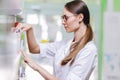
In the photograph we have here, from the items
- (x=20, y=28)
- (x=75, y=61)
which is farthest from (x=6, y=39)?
(x=75, y=61)

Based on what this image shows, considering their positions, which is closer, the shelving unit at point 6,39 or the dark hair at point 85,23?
the shelving unit at point 6,39

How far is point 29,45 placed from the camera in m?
1.57

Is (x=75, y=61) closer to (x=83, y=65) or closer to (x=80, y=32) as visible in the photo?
(x=83, y=65)

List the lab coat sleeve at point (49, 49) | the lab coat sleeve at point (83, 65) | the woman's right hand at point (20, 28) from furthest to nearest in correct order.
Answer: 1. the lab coat sleeve at point (49, 49)
2. the lab coat sleeve at point (83, 65)
3. the woman's right hand at point (20, 28)

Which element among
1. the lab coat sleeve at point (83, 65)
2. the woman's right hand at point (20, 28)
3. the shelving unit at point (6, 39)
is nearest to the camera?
the shelving unit at point (6, 39)

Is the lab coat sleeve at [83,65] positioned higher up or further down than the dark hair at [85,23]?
further down

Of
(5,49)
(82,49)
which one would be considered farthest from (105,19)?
(82,49)

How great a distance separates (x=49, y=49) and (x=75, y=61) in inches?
8.3

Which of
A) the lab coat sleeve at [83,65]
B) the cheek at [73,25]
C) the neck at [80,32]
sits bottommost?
the lab coat sleeve at [83,65]

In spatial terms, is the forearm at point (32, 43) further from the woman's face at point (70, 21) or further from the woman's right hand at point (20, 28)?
the woman's face at point (70, 21)

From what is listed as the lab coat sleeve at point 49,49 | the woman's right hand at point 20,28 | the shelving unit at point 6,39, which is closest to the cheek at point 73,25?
the lab coat sleeve at point 49,49

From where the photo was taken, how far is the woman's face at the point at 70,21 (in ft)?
4.99

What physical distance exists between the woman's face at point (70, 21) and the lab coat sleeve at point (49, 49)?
14 centimetres

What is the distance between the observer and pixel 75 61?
4.89ft
